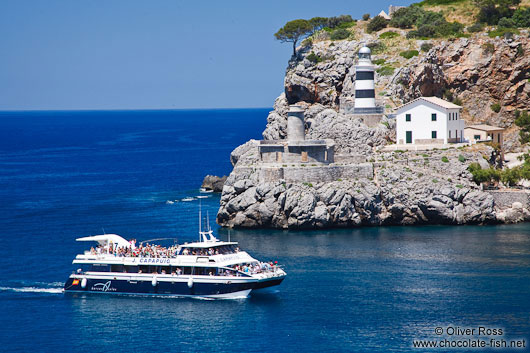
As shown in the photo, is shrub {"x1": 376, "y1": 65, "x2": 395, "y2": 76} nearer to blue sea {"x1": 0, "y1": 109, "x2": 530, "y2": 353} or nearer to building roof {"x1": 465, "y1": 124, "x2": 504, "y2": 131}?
building roof {"x1": 465, "y1": 124, "x2": 504, "y2": 131}

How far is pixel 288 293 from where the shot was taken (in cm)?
5309

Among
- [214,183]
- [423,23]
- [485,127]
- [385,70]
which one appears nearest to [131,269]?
[214,183]

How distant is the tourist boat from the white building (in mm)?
36225

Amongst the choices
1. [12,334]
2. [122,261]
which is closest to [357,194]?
[122,261]

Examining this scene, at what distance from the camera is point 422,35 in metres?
100

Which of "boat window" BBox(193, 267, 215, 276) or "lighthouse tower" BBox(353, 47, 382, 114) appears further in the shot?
"lighthouse tower" BBox(353, 47, 382, 114)

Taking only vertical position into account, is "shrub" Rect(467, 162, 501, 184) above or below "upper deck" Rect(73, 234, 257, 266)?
above

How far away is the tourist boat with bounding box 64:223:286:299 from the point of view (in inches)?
2060

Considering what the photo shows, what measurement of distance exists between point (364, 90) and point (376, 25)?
A: 1813cm

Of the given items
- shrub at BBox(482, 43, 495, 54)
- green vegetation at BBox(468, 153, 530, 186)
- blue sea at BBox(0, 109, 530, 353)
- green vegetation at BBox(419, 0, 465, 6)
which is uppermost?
green vegetation at BBox(419, 0, 465, 6)

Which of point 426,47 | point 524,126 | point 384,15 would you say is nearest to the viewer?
point 426,47

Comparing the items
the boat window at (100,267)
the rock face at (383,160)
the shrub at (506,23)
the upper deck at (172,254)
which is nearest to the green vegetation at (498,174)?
the rock face at (383,160)

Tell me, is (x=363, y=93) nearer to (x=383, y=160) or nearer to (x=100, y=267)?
(x=383, y=160)

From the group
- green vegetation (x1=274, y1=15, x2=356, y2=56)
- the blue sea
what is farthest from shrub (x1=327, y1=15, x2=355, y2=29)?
the blue sea
